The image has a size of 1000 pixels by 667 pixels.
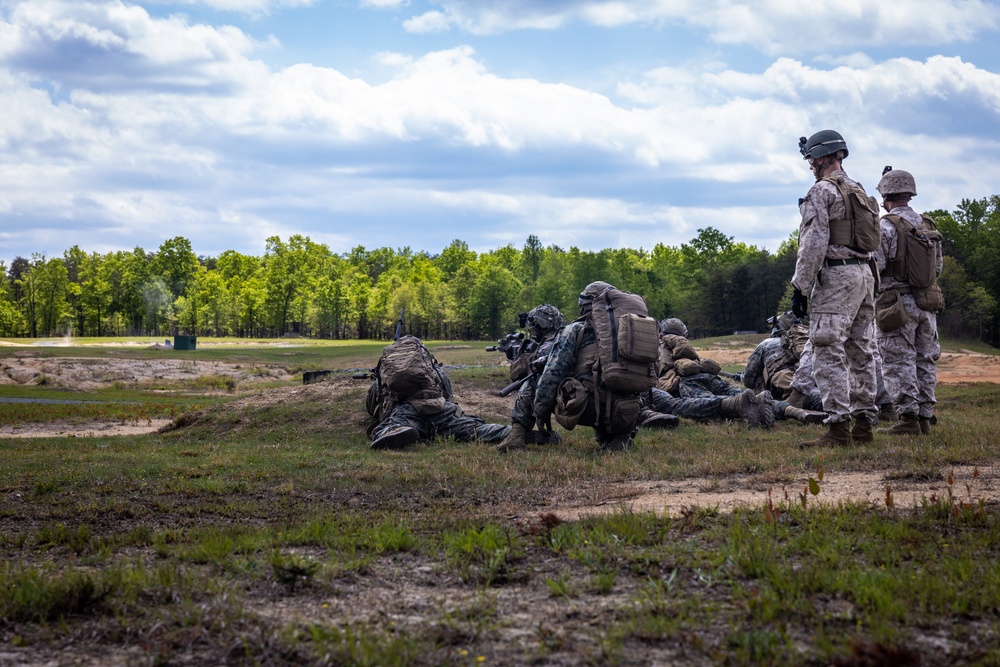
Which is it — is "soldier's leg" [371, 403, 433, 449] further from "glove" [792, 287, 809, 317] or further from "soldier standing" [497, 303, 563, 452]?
"glove" [792, 287, 809, 317]

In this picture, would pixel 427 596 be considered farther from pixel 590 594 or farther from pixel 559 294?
pixel 559 294

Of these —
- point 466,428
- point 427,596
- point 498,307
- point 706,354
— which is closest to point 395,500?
point 427,596

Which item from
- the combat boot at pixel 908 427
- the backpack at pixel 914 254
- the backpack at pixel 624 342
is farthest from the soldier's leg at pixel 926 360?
the backpack at pixel 624 342

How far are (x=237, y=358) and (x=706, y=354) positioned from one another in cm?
2154

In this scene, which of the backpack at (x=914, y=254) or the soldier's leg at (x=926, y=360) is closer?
the soldier's leg at (x=926, y=360)

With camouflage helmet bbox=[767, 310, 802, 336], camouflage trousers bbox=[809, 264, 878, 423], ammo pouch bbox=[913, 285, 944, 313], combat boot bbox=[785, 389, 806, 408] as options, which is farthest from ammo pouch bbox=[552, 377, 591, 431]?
→ camouflage helmet bbox=[767, 310, 802, 336]

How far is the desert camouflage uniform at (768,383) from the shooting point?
14.1 metres

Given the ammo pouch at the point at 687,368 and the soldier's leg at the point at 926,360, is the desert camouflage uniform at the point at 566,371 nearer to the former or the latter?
the soldier's leg at the point at 926,360

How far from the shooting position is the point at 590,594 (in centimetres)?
477

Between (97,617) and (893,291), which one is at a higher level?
(893,291)

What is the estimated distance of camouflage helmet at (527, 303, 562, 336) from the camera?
547 inches

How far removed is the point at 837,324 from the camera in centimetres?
1012

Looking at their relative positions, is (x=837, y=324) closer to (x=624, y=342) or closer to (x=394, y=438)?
(x=624, y=342)

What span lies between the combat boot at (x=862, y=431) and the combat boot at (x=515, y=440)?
3.82m
